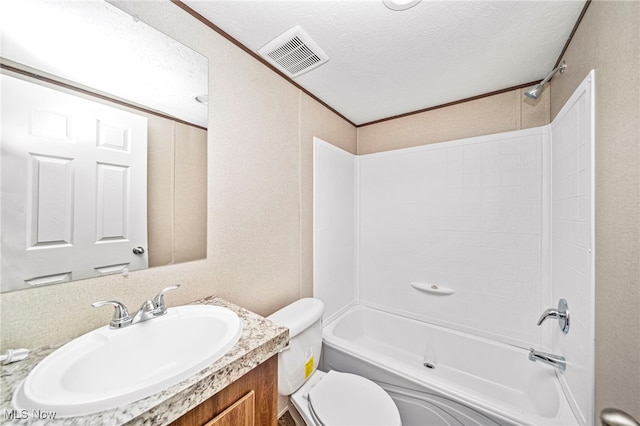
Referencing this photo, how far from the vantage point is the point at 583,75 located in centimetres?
107

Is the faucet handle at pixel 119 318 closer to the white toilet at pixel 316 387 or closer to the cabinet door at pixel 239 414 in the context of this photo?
the cabinet door at pixel 239 414

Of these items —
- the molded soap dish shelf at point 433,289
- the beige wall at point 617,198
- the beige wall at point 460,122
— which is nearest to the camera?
the beige wall at point 617,198

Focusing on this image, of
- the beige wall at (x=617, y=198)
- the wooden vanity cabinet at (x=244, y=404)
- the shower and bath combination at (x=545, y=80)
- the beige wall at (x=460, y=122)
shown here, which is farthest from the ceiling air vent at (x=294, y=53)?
the wooden vanity cabinet at (x=244, y=404)

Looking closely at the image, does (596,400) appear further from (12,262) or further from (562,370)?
(12,262)

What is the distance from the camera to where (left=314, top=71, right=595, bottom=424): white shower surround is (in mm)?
1155

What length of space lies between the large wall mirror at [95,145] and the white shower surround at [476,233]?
3.27ft

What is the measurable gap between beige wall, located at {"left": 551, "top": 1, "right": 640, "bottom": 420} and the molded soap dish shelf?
3.32 ft

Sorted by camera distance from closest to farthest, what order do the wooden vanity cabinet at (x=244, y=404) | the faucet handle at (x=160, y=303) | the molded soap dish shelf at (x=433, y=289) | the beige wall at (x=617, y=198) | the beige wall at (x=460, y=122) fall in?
the wooden vanity cabinet at (x=244, y=404) → the beige wall at (x=617, y=198) → the faucet handle at (x=160, y=303) → the beige wall at (x=460, y=122) → the molded soap dish shelf at (x=433, y=289)

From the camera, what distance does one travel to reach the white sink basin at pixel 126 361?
19.4 inches

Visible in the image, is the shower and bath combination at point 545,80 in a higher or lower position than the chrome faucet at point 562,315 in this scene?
higher

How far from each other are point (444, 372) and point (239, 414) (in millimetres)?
1802

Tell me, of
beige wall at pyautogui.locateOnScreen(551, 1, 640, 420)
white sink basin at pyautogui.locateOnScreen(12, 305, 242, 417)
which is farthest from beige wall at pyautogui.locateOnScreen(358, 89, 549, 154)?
white sink basin at pyautogui.locateOnScreen(12, 305, 242, 417)

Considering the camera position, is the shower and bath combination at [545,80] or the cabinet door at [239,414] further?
Result: the shower and bath combination at [545,80]

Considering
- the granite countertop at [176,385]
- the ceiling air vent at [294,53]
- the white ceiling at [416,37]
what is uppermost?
the white ceiling at [416,37]
